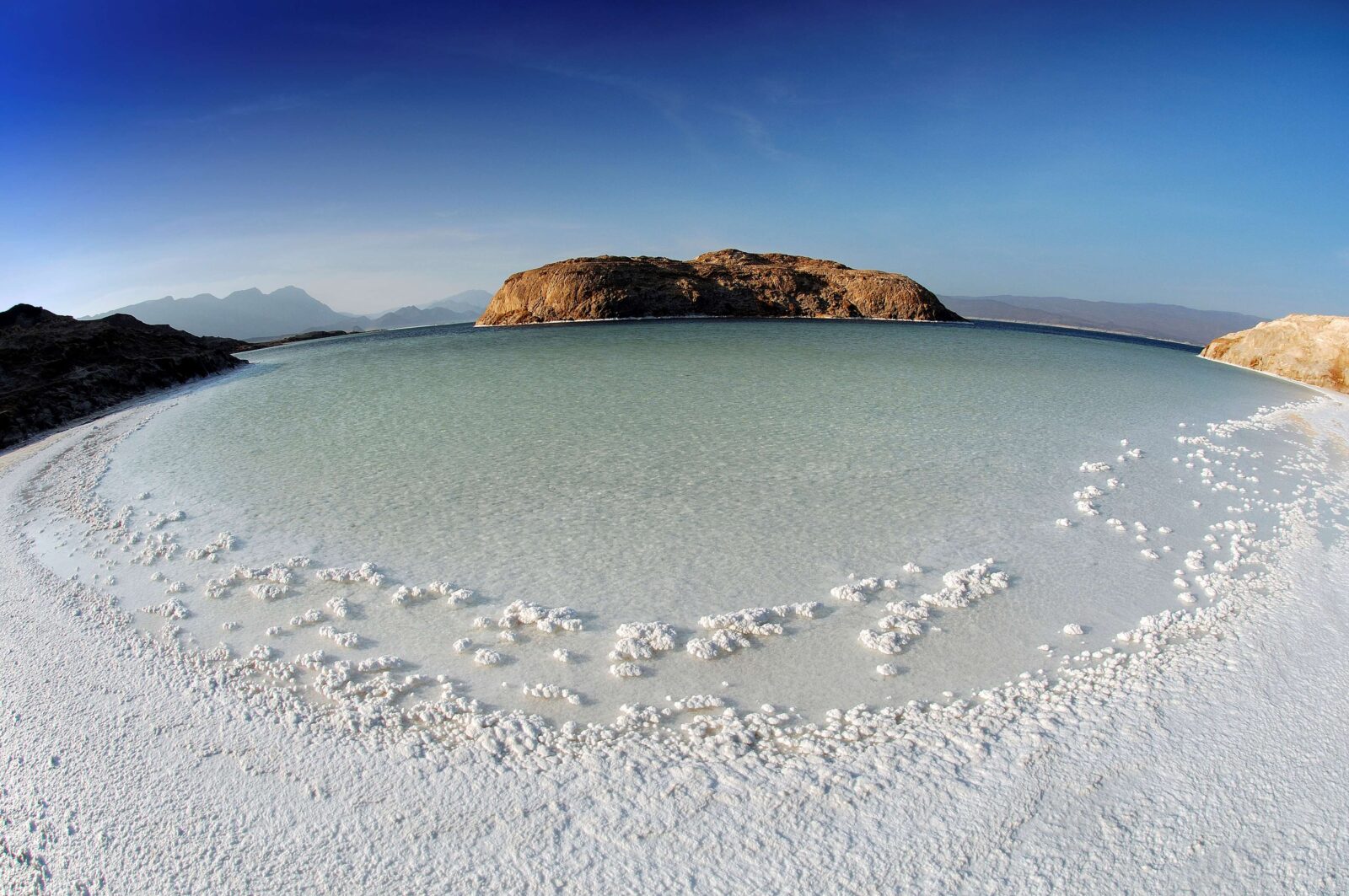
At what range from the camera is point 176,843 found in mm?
2439

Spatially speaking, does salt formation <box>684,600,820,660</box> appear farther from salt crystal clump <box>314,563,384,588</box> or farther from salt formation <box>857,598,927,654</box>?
salt crystal clump <box>314,563,384,588</box>

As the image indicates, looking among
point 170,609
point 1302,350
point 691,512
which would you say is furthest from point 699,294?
point 170,609

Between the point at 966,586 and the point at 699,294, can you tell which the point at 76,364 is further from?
the point at 699,294

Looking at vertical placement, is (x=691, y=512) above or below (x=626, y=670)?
above

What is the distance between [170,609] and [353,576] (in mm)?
1080

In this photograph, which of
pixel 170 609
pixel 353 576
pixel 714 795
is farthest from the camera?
pixel 353 576


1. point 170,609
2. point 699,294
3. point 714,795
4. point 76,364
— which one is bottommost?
point 714,795

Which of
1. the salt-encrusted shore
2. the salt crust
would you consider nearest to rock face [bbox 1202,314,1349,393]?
the salt crust

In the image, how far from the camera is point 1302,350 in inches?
715

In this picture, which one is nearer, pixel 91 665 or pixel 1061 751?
pixel 1061 751

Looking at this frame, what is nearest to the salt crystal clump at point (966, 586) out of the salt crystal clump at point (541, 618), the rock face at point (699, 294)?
the salt crystal clump at point (541, 618)

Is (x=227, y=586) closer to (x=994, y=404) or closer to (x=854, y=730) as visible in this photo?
(x=854, y=730)

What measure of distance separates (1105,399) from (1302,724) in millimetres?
10771

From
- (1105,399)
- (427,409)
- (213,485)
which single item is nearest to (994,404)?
(1105,399)
